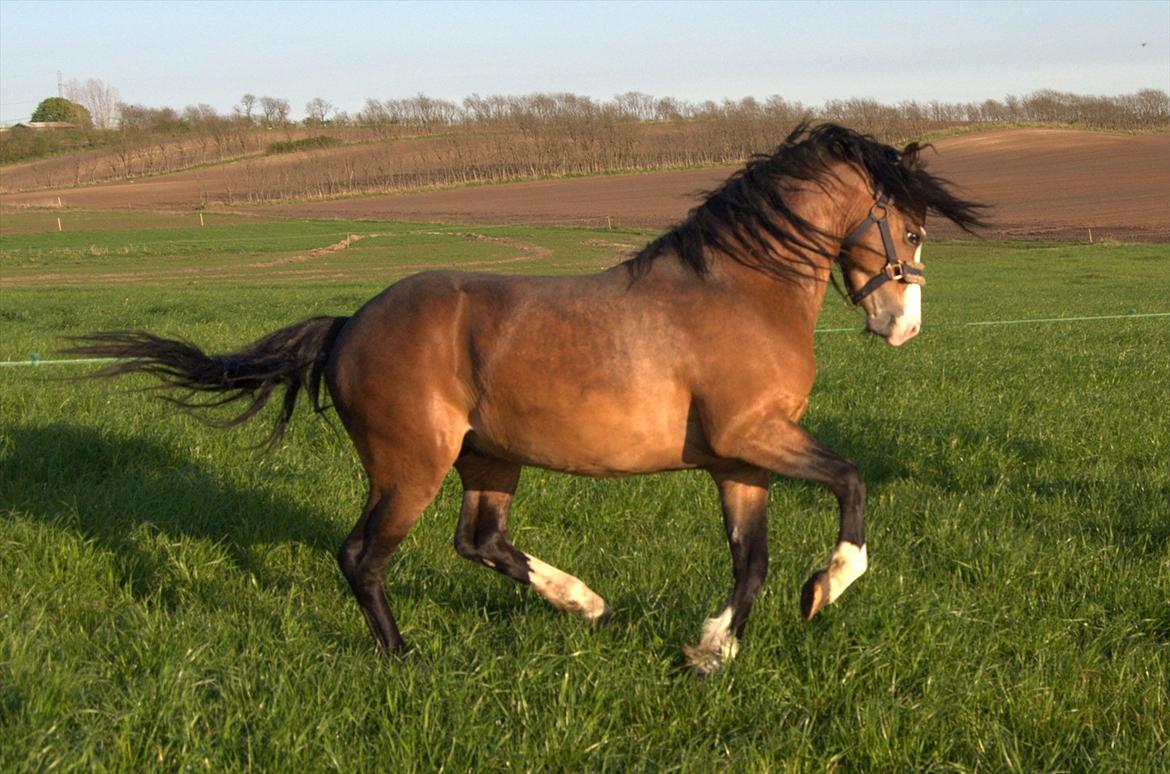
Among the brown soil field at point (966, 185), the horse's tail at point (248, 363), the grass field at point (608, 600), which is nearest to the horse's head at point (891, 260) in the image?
the grass field at point (608, 600)

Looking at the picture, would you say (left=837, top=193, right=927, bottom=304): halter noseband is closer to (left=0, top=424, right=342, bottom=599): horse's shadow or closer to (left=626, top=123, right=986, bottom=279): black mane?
(left=626, top=123, right=986, bottom=279): black mane

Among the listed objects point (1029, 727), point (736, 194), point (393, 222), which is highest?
point (736, 194)

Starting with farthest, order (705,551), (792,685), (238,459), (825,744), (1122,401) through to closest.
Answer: (1122,401)
(238,459)
(705,551)
(792,685)
(825,744)

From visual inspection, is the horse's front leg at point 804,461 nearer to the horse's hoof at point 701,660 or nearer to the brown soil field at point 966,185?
the horse's hoof at point 701,660

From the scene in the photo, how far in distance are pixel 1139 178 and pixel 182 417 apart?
269ft

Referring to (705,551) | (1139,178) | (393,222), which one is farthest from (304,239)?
(705,551)

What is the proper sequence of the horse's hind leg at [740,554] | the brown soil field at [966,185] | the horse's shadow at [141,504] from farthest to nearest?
1. the brown soil field at [966,185]
2. the horse's shadow at [141,504]
3. the horse's hind leg at [740,554]

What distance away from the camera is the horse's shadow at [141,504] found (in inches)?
243

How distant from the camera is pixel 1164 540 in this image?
6.10 m

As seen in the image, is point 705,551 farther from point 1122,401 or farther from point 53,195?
point 53,195

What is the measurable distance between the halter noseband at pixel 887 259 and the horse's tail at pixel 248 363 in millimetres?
2412

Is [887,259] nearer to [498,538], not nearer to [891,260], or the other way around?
[891,260]

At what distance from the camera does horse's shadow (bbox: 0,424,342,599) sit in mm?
6176

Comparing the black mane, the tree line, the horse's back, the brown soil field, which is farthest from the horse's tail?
the tree line
